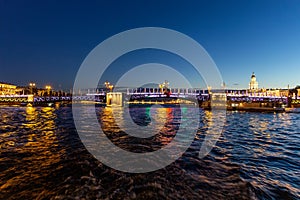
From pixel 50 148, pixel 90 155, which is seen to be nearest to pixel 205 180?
pixel 90 155

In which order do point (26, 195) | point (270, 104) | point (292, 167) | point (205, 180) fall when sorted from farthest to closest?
1. point (270, 104)
2. point (292, 167)
3. point (205, 180)
4. point (26, 195)

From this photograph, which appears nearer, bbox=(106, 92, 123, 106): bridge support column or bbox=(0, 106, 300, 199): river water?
bbox=(0, 106, 300, 199): river water

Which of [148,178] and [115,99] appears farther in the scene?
[115,99]

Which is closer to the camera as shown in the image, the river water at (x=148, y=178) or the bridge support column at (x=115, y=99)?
the river water at (x=148, y=178)

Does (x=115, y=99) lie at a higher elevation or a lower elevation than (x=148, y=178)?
higher

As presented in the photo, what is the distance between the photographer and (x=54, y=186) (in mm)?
5379

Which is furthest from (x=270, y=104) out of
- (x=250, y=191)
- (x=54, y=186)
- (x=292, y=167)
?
(x=54, y=186)

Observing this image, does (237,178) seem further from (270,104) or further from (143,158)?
(270,104)

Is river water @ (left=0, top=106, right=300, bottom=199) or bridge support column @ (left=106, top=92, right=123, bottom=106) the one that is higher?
bridge support column @ (left=106, top=92, right=123, bottom=106)

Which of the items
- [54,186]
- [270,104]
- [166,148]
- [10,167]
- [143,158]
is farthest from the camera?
[270,104]

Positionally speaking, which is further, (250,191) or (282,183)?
(282,183)

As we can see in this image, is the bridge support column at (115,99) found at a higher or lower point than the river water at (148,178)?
higher

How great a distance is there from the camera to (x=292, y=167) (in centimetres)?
780

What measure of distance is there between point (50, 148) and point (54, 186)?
5.05m
